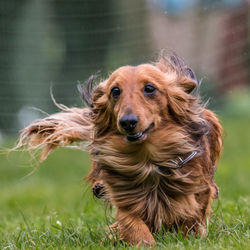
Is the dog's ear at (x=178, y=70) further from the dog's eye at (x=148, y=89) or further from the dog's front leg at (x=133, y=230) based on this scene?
the dog's front leg at (x=133, y=230)

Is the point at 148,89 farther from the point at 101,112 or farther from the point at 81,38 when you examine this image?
the point at 81,38

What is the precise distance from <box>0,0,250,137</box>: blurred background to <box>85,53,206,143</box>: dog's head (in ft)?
17.5

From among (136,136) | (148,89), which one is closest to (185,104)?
(148,89)

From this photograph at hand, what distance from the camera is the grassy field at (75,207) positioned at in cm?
413

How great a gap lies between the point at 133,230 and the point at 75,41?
7.31 metres

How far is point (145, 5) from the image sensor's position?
1309 cm

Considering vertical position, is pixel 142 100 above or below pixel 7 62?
above

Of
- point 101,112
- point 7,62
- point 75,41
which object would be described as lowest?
point 7,62

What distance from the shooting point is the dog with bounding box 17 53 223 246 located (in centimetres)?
432

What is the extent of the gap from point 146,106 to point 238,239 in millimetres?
1028

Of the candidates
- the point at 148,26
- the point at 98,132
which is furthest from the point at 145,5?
the point at 98,132

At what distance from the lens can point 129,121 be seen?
13.2 ft

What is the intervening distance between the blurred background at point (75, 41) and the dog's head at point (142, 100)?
210 inches

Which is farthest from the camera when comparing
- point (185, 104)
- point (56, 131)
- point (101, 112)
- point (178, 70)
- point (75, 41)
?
point (75, 41)
